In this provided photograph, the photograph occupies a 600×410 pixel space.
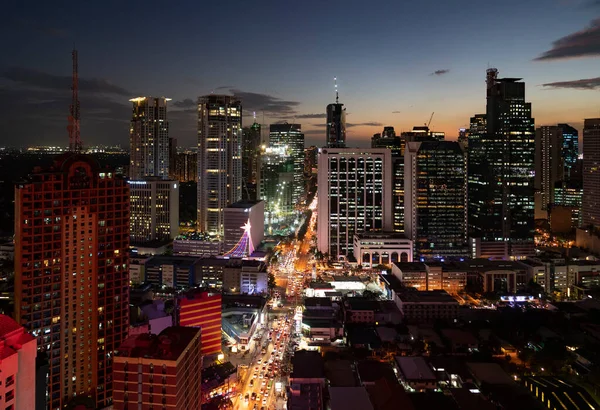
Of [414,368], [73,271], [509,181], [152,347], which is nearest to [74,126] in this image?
[73,271]

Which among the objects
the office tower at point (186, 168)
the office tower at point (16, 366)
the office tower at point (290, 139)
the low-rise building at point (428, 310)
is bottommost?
the low-rise building at point (428, 310)

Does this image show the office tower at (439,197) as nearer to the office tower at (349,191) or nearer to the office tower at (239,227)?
the office tower at (349,191)

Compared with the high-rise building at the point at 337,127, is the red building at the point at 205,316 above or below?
below

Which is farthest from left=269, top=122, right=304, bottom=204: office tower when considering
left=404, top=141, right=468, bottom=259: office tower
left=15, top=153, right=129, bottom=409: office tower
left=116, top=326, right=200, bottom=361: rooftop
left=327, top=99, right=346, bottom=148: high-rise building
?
left=116, top=326, right=200, bottom=361: rooftop

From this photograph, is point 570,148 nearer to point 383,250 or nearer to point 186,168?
point 383,250

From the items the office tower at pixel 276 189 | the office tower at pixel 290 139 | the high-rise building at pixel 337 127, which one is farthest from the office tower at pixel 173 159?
the high-rise building at pixel 337 127

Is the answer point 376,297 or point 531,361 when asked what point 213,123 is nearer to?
point 376,297
